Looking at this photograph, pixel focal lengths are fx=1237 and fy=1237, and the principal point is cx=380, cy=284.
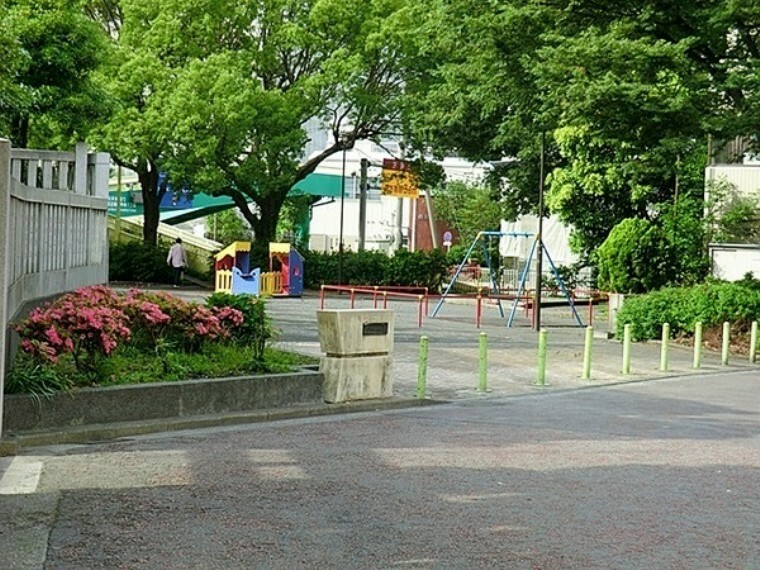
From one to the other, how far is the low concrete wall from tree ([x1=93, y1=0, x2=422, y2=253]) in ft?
88.8

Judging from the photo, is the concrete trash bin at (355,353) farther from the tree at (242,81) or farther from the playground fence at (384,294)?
the tree at (242,81)

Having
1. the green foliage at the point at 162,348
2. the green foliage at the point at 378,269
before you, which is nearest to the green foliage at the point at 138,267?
the green foliage at the point at 378,269

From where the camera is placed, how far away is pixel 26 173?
54.5 feet

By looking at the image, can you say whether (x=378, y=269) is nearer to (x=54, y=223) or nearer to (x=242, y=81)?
(x=242, y=81)

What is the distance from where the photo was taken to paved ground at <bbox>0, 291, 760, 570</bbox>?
7633 mm

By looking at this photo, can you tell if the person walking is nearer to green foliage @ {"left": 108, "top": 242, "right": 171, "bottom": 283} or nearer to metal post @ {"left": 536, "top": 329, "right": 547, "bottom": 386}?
green foliage @ {"left": 108, "top": 242, "right": 171, "bottom": 283}

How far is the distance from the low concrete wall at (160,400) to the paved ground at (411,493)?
536 millimetres

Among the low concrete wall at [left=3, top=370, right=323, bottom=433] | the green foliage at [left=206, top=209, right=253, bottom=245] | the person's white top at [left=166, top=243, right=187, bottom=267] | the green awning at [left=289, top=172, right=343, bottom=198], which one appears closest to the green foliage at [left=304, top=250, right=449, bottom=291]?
the person's white top at [left=166, top=243, right=187, bottom=267]

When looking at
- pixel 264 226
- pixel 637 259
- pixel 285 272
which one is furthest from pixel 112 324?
pixel 264 226

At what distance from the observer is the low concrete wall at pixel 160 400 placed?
1200 centimetres

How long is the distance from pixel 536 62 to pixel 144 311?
15.4 m

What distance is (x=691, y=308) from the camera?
26656 mm

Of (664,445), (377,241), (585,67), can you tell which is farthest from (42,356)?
(377,241)

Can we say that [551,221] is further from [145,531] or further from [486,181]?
[145,531]
